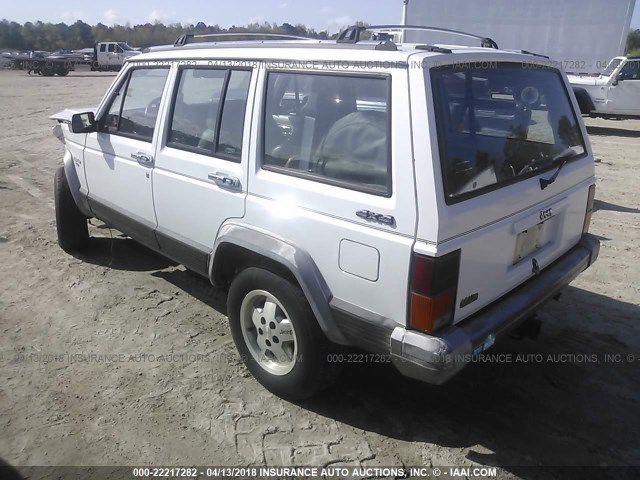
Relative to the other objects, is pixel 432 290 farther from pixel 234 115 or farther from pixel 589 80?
pixel 589 80

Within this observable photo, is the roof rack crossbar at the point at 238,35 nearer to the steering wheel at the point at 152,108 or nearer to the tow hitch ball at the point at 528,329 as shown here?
the steering wheel at the point at 152,108

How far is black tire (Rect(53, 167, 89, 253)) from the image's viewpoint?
4.81 m

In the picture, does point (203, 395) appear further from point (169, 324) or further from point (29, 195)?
point (29, 195)

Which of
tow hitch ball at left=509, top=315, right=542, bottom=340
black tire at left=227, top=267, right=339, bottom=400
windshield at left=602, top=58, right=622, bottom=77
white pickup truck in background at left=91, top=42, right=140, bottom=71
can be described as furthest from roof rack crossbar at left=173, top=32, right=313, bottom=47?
white pickup truck in background at left=91, top=42, right=140, bottom=71

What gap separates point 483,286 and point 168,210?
86.8 inches

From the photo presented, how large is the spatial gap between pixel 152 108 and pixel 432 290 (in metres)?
2.59

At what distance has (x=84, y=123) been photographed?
13.6ft

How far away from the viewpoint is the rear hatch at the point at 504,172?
224 cm

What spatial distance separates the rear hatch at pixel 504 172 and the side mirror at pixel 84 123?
3.06 metres

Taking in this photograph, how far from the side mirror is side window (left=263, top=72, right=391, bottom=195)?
2048 mm

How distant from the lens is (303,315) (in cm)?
268

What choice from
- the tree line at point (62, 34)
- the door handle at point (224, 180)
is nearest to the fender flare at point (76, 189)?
the door handle at point (224, 180)

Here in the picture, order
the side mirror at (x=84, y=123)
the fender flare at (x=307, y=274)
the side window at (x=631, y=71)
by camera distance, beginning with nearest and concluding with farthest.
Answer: the fender flare at (x=307, y=274) → the side mirror at (x=84, y=123) → the side window at (x=631, y=71)

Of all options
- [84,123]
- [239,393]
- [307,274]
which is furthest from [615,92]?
[239,393]
